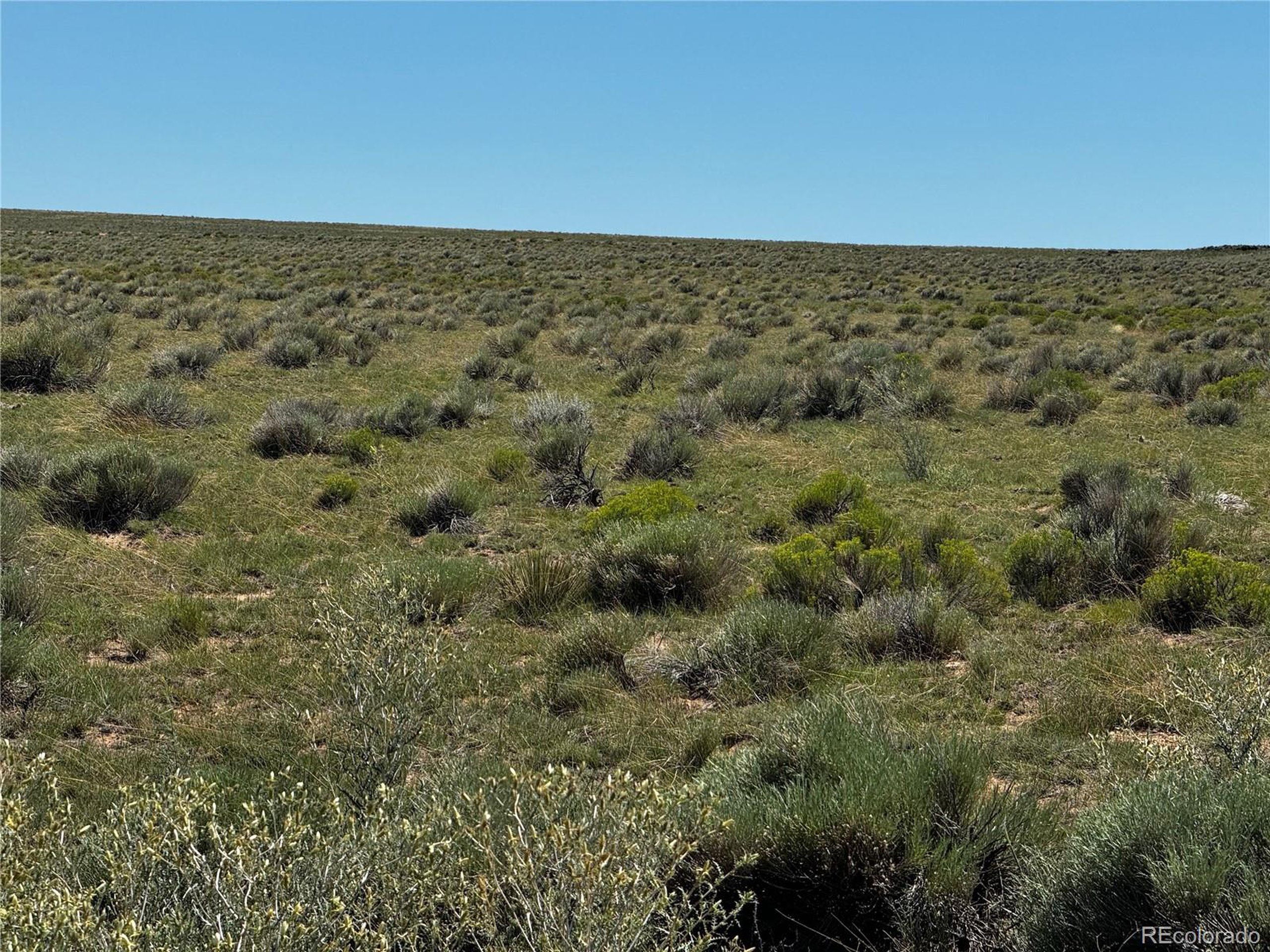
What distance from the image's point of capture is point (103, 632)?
5.93 metres

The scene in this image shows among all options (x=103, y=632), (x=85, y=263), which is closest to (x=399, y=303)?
(x=85, y=263)

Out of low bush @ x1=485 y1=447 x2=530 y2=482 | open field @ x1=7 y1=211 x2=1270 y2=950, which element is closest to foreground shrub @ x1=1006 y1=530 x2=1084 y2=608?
open field @ x1=7 y1=211 x2=1270 y2=950

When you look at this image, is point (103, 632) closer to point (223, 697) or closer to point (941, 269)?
point (223, 697)

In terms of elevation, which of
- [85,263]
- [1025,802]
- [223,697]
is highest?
[85,263]

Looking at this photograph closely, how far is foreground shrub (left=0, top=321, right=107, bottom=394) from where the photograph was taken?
12609 millimetres

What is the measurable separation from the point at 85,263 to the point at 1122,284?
41.1 meters

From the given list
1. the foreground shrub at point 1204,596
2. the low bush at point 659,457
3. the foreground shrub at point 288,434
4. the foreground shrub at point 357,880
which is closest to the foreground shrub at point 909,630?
the foreground shrub at point 1204,596

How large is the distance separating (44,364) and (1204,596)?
14.1 meters

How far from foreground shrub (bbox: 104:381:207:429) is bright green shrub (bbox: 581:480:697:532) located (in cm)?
610

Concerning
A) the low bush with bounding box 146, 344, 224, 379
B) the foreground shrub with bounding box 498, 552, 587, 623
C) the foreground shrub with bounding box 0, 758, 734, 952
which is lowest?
the foreground shrub with bounding box 498, 552, 587, 623

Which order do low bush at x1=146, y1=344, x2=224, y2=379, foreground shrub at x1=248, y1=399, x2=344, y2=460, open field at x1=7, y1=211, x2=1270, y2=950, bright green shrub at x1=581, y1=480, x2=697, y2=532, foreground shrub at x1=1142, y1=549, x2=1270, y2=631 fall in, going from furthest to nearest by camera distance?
1. low bush at x1=146, y1=344, x2=224, y2=379
2. foreground shrub at x1=248, y1=399, x2=344, y2=460
3. bright green shrub at x1=581, y1=480, x2=697, y2=532
4. foreground shrub at x1=1142, y1=549, x2=1270, y2=631
5. open field at x1=7, y1=211, x2=1270, y2=950

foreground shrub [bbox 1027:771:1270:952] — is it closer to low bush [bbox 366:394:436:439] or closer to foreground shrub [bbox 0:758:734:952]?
foreground shrub [bbox 0:758:734:952]

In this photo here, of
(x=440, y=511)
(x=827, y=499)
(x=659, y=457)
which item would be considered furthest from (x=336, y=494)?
(x=827, y=499)

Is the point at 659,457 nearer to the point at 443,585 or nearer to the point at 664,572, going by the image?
the point at 664,572
